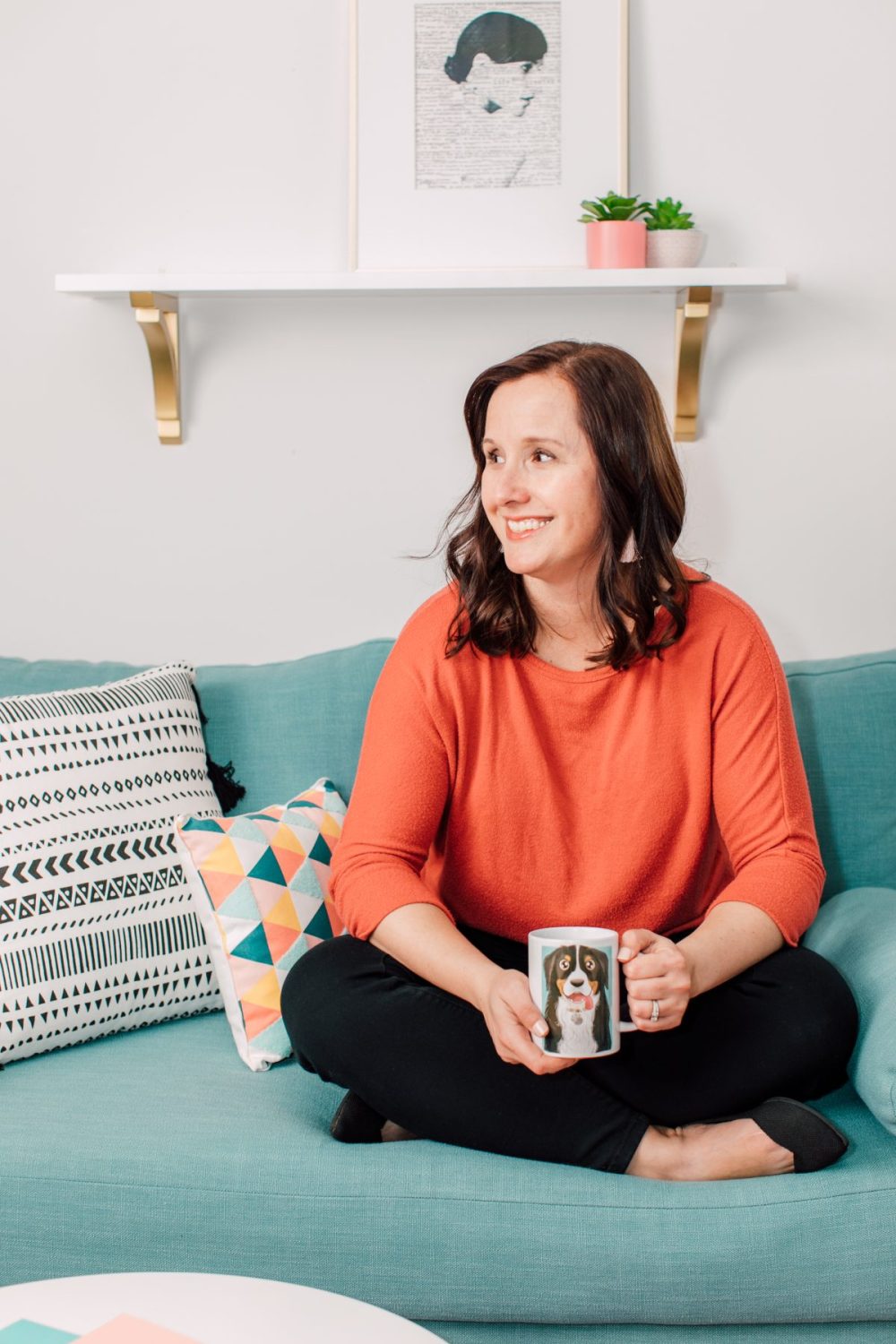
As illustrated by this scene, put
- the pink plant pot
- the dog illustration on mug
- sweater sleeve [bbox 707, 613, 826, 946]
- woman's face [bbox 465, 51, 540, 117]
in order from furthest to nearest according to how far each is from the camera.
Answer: woman's face [bbox 465, 51, 540, 117] → the pink plant pot → sweater sleeve [bbox 707, 613, 826, 946] → the dog illustration on mug

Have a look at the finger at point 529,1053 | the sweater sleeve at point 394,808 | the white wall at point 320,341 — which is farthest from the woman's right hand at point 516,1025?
the white wall at point 320,341

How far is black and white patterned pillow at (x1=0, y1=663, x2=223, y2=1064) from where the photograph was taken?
1.56 metres

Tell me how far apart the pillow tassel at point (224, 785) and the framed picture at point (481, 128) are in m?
0.84

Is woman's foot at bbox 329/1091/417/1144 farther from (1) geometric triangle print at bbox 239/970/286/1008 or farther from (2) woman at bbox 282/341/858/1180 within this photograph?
(1) geometric triangle print at bbox 239/970/286/1008

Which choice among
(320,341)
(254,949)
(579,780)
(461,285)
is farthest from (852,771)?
(320,341)

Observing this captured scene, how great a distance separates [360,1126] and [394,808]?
0.35m

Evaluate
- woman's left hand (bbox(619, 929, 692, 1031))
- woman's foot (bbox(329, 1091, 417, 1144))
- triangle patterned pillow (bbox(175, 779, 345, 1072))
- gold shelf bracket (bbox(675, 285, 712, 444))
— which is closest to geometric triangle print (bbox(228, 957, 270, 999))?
triangle patterned pillow (bbox(175, 779, 345, 1072))

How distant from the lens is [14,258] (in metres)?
2.22

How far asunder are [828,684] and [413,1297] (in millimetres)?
967

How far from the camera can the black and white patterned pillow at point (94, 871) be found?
5.10 ft

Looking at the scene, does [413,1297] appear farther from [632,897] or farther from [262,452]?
[262,452]

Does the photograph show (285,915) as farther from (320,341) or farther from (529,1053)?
(320,341)

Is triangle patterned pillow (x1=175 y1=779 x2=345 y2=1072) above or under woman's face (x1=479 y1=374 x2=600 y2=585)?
under

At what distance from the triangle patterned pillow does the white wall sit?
63 centimetres
